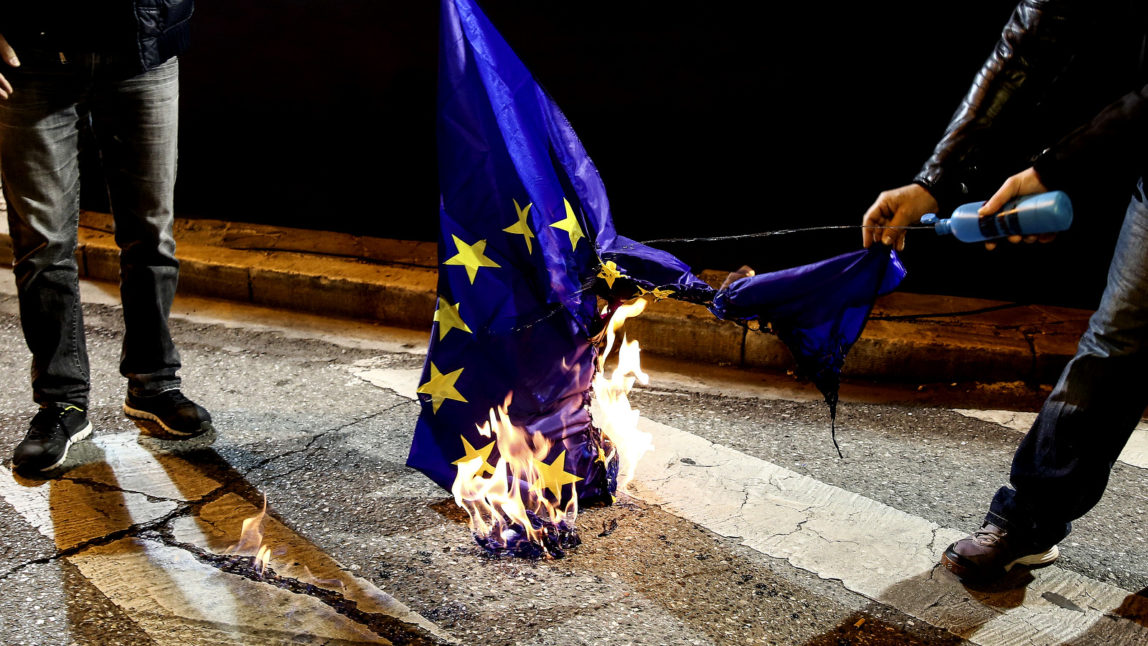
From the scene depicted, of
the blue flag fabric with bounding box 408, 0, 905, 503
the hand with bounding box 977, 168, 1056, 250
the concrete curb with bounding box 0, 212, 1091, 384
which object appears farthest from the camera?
the concrete curb with bounding box 0, 212, 1091, 384

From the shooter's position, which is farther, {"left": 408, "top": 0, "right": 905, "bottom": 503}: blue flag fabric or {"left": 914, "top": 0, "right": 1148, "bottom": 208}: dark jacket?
{"left": 408, "top": 0, "right": 905, "bottom": 503}: blue flag fabric

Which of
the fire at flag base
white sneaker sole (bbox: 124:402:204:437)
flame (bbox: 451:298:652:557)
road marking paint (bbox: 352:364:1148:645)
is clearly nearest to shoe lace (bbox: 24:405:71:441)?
white sneaker sole (bbox: 124:402:204:437)

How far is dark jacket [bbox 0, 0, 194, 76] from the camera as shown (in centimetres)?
298

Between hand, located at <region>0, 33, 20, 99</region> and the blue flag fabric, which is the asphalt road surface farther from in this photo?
hand, located at <region>0, 33, 20, 99</region>

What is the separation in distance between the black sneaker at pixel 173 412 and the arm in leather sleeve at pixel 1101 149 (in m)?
3.04

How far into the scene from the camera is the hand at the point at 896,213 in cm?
257

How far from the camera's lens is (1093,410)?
8.27 feet

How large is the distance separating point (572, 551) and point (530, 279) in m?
0.85

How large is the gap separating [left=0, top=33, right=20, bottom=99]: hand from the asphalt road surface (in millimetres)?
1327

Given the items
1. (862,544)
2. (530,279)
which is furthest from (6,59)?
(862,544)

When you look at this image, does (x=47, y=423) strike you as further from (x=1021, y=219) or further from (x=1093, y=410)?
(x=1093, y=410)

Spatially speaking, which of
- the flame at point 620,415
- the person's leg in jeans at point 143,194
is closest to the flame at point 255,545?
→ the person's leg in jeans at point 143,194

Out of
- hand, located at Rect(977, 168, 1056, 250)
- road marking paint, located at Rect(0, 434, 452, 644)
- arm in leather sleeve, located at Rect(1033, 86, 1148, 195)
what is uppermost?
arm in leather sleeve, located at Rect(1033, 86, 1148, 195)

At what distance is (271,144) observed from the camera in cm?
639
